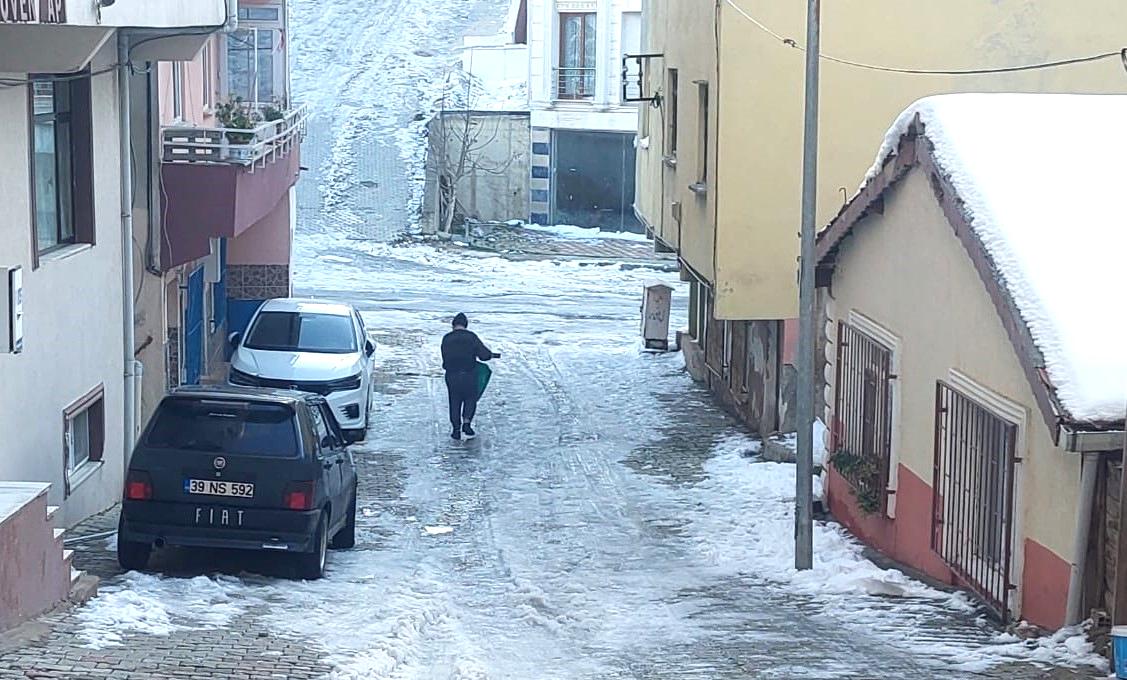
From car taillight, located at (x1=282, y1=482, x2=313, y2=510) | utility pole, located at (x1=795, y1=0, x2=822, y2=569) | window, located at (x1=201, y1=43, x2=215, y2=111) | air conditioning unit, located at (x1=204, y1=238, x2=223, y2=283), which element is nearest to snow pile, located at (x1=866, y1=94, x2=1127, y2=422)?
utility pole, located at (x1=795, y1=0, x2=822, y2=569)

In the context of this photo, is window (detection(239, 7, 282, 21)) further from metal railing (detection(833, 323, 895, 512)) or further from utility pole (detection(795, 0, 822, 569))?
utility pole (detection(795, 0, 822, 569))

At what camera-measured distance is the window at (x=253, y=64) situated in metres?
27.0

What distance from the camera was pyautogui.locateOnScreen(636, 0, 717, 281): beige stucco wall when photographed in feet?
60.4

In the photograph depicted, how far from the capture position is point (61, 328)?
1337 centimetres

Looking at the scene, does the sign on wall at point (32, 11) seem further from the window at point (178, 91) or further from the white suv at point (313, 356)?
the window at point (178, 91)

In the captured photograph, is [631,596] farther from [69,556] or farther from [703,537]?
[69,556]

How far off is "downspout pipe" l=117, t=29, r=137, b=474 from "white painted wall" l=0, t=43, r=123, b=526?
103mm

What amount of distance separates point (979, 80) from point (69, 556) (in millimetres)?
12172

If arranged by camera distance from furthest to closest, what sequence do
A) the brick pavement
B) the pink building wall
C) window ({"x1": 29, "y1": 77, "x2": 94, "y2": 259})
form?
the pink building wall < window ({"x1": 29, "y1": 77, "x2": 94, "y2": 259}) < the brick pavement

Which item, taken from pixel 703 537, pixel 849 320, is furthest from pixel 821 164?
pixel 703 537

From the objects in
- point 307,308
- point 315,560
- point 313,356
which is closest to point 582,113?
point 307,308

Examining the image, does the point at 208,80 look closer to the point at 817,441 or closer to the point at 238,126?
the point at 238,126

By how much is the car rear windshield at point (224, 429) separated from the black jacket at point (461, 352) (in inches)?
320

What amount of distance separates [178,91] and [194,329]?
345cm
